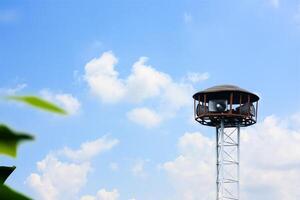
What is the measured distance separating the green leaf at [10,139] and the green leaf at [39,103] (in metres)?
0.02

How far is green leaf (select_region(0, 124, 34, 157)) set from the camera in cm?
34

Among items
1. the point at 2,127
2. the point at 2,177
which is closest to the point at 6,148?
the point at 2,127

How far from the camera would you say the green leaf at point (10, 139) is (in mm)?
345

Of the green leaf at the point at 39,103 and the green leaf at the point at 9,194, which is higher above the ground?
the green leaf at the point at 39,103

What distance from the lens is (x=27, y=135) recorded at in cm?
34

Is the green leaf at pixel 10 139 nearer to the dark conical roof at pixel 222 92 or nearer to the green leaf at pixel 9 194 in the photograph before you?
the green leaf at pixel 9 194

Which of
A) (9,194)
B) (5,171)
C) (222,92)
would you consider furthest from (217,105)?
(9,194)

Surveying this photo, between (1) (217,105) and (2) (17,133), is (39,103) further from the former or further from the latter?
(1) (217,105)

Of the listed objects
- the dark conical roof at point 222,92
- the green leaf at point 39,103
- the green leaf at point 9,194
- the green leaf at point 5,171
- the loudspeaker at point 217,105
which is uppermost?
the dark conical roof at point 222,92

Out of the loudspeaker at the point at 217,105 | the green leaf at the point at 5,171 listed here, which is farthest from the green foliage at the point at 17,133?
the loudspeaker at the point at 217,105

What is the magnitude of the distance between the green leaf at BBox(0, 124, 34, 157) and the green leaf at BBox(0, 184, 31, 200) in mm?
36

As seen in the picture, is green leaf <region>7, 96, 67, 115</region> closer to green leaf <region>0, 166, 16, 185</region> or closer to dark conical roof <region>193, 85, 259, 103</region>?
green leaf <region>0, 166, 16, 185</region>

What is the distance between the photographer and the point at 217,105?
31.3m

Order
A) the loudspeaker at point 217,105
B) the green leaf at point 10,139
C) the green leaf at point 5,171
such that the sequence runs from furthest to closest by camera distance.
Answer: the loudspeaker at point 217,105
the green leaf at point 5,171
the green leaf at point 10,139
